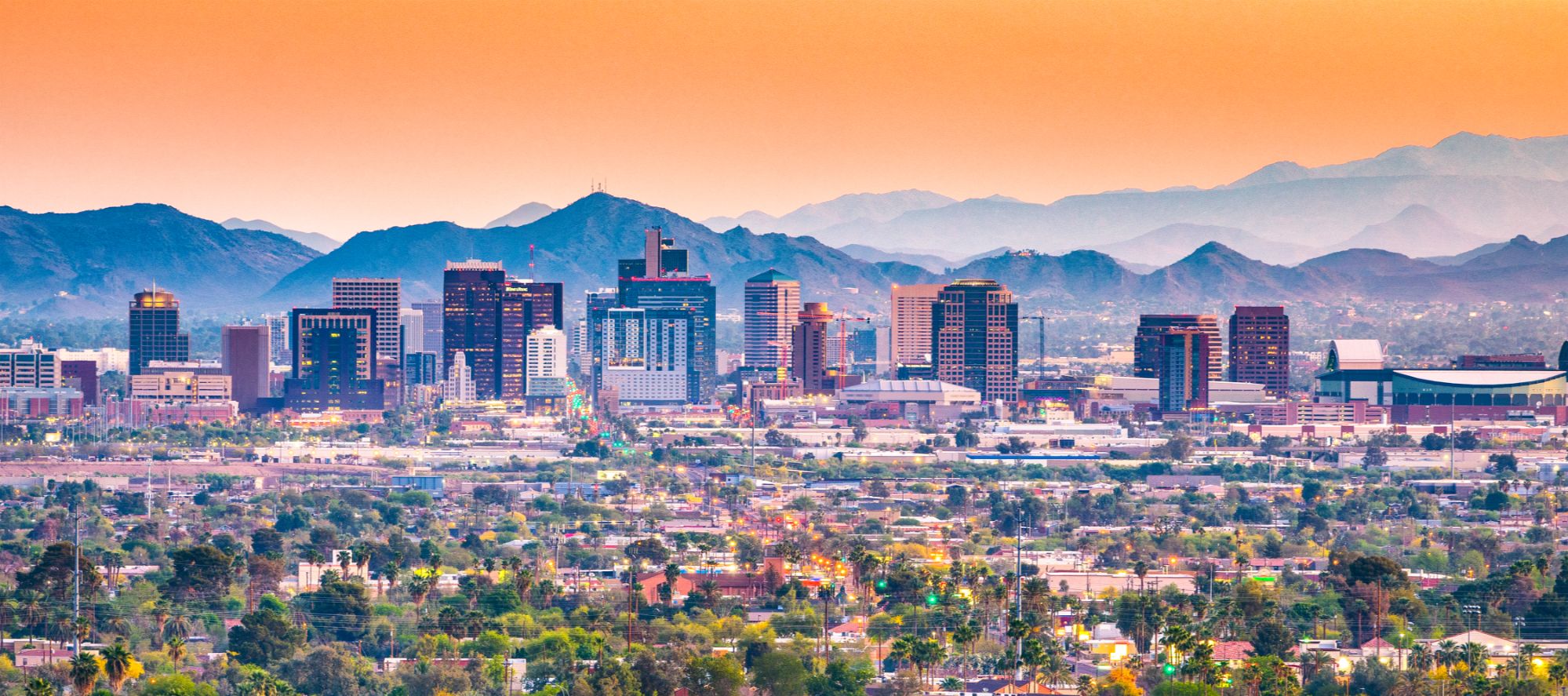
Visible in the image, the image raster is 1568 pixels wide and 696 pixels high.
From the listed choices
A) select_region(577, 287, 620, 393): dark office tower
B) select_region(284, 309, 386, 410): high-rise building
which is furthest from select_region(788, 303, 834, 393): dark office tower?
select_region(284, 309, 386, 410): high-rise building

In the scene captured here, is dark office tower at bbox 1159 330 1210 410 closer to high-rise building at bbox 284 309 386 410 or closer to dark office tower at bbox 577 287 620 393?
dark office tower at bbox 577 287 620 393

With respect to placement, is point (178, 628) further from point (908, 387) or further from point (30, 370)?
point (30, 370)

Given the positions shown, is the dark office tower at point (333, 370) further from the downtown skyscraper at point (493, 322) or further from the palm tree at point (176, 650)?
the palm tree at point (176, 650)

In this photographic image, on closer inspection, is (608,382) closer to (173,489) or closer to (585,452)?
(585,452)

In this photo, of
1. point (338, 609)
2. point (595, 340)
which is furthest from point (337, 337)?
point (338, 609)

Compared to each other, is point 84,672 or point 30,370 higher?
point 30,370

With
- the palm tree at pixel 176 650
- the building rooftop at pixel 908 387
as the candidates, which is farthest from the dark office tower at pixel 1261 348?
the palm tree at pixel 176 650
